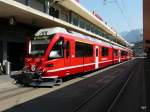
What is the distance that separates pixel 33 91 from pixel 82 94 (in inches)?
99.9

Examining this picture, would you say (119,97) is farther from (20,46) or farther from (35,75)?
(20,46)

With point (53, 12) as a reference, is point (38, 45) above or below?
below

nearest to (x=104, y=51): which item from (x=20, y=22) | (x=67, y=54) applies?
(x=20, y=22)

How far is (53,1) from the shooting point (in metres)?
38.5

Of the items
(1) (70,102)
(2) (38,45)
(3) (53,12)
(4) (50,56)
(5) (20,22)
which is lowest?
(1) (70,102)

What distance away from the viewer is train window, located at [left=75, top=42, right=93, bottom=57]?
24.0 meters

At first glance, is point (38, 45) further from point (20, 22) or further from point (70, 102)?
point (20, 22)

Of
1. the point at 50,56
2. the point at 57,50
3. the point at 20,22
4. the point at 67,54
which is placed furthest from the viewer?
the point at 20,22

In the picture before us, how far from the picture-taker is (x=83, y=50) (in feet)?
85.6

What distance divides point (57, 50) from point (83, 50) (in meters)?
6.41

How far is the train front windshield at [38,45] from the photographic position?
19.5m

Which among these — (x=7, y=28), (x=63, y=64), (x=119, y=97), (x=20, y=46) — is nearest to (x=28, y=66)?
(x=63, y=64)

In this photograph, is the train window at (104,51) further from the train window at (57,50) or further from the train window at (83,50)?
the train window at (57,50)

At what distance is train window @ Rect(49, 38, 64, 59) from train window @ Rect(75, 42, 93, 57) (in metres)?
3.44
